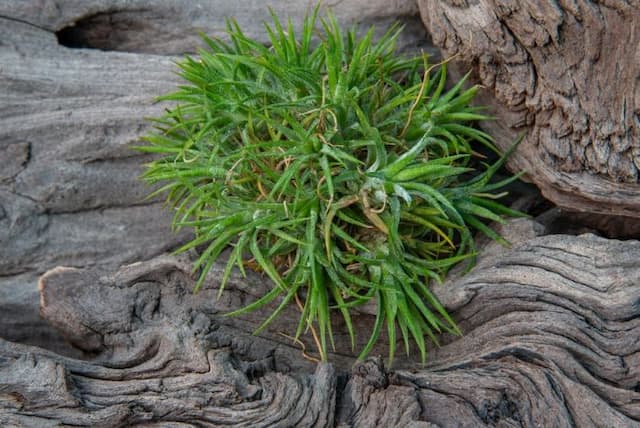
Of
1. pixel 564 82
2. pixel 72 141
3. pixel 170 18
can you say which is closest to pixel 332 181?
pixel 564 82

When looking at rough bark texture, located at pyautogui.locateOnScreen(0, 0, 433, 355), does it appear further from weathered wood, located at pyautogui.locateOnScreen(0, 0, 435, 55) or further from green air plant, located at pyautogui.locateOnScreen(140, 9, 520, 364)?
green air plant, located at pyautogui.locateOnScreen(140, 9, 520, 364)

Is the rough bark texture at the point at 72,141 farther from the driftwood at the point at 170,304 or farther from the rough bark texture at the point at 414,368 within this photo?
the rough bark texture at the point at 414,368

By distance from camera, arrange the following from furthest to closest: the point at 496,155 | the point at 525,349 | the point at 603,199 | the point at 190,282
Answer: the point at 496,155, the point at 190,282, the point at 603,199, the point at 525,349

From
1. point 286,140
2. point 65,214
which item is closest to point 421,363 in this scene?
point 286,140

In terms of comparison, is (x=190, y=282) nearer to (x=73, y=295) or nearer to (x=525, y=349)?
(x=73, y=295)

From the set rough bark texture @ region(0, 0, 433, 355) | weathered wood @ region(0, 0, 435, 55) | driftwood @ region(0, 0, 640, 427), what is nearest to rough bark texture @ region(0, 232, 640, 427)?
driftwood @ region(0, 0, 640, 427)
